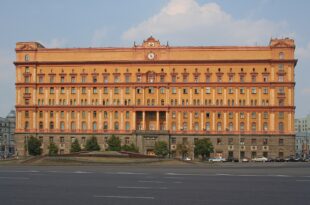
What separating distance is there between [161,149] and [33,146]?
27349mm

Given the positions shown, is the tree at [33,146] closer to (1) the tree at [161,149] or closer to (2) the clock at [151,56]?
(1) the tree at [161,149]

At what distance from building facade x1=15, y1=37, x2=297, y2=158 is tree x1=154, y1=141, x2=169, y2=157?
4.90m

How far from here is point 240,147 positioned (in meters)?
110

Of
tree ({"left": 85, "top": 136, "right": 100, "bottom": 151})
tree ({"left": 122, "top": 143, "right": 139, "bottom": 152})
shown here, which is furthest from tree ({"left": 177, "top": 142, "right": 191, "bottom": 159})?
tree ({"left": 85, "top": 136, "right": 100, "bottom": 151})

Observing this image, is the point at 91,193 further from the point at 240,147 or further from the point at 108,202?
the point at 240,147

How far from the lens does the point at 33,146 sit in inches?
4262

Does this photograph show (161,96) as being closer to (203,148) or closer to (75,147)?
(203,148)

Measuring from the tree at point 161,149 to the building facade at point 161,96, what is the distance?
490cm

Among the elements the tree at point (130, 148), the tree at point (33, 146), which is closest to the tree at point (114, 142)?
the tree at point (130, 148)

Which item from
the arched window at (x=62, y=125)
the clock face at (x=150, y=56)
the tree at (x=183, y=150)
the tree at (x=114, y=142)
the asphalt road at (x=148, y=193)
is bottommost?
the tree at (x=183, y=150)

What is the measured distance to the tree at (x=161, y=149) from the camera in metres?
104

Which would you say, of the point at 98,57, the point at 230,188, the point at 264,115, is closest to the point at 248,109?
the point at 264,115

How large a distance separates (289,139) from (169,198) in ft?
304

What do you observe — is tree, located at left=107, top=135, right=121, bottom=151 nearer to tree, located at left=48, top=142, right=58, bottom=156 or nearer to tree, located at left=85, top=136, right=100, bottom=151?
tree, located at left=85, top=136, right=100, bottom=151
